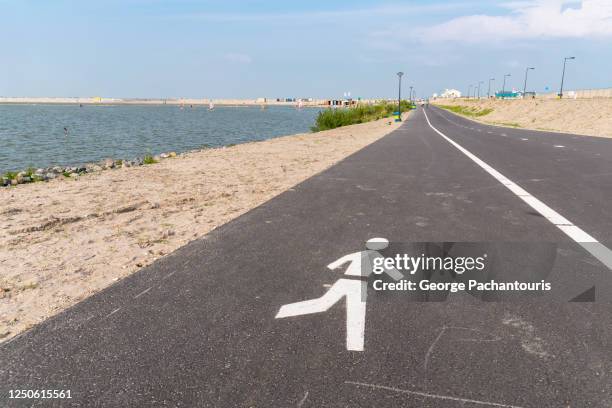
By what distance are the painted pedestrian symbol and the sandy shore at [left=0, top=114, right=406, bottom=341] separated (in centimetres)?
234

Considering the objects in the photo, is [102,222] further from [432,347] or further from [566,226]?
[566,226]

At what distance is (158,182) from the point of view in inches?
436

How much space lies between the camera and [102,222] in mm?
6980

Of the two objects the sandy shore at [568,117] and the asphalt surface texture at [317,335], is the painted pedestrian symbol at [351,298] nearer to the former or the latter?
the asphalt surface texture at [317,335]

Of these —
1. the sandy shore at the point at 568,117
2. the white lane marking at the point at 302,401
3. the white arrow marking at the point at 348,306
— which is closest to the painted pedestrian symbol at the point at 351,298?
the white arrow marking at the point at 348,306

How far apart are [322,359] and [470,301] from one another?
168 centimetres

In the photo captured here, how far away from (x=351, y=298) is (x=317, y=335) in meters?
0.72

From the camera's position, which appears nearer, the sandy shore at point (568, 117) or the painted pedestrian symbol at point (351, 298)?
the painted pedestrian symbol at point (351, 298)

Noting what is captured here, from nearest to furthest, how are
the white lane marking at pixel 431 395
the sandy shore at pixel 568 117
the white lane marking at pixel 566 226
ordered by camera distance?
the white lane marking at pixel 431 395, the white lane marking at pixel 566 226, the sandy shore at pixel 568 117

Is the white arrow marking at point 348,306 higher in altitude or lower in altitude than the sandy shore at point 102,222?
higher

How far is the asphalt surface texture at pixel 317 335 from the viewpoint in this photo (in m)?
2.52

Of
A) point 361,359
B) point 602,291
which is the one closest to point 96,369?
point 361,359

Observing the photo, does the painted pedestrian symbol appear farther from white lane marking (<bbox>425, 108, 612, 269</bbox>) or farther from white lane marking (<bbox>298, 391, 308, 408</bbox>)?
white lane marking (<bbox>425, 108, 612, 269</bbox>)

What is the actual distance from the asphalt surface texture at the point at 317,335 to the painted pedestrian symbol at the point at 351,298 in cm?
7
